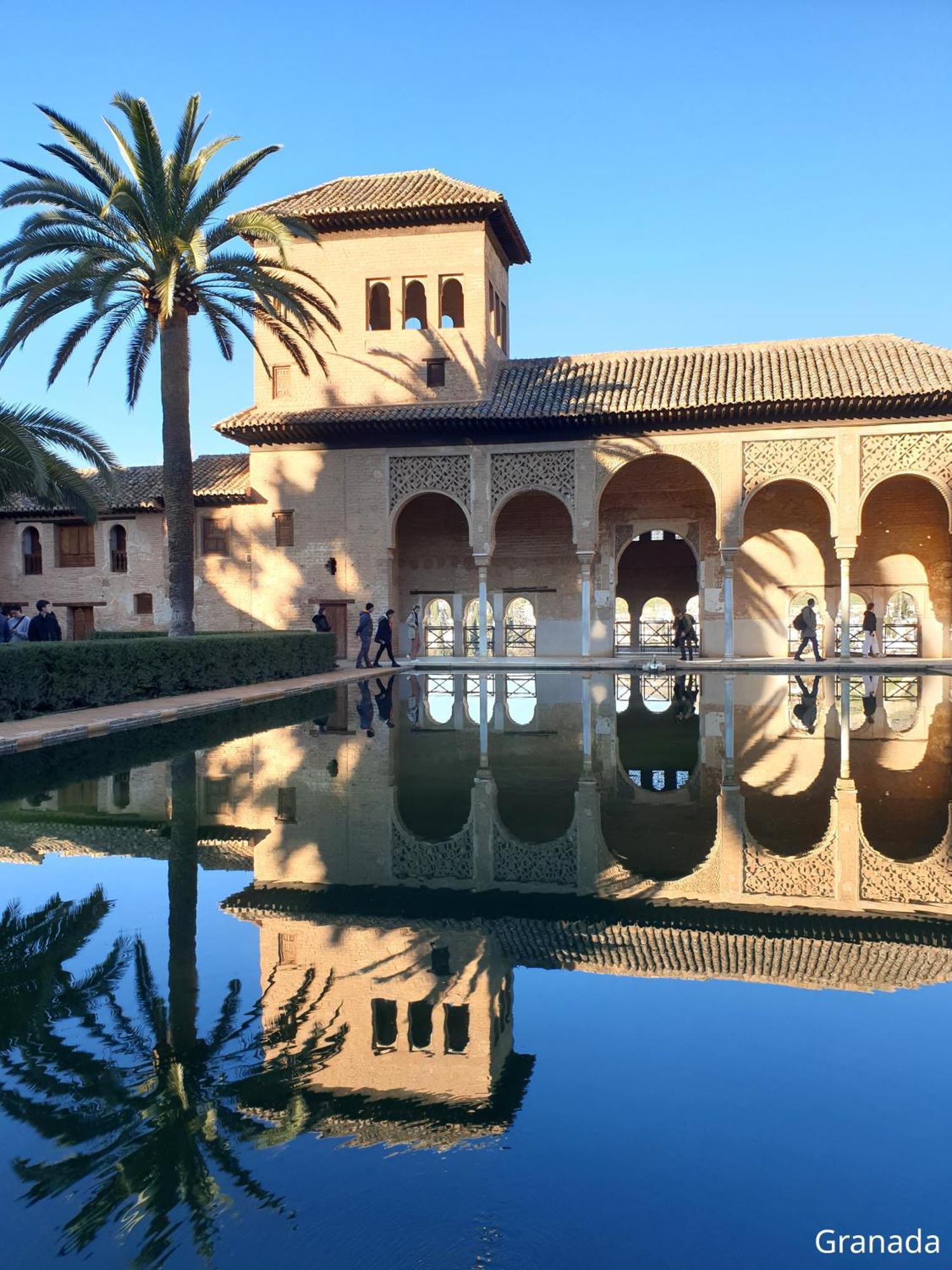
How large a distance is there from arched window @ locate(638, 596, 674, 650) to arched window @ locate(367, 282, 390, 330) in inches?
410

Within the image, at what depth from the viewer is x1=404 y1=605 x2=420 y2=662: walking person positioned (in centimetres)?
2634

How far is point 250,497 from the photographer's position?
83.4ft

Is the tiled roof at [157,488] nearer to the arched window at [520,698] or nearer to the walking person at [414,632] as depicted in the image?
the walking person at [414,632]

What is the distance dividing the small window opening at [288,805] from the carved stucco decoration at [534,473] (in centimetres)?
1773

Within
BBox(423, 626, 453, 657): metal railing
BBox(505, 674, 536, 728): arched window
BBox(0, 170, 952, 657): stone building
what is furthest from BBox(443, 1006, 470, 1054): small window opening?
BBox(423, 626, 453, 657): metal railing

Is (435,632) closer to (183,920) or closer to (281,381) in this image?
(281,381)

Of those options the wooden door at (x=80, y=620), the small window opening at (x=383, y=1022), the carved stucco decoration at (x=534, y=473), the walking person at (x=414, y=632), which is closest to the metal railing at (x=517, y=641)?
the walking person at (x=414, y=632)

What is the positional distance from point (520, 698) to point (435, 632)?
13.2 meters

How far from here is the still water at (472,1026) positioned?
6.91ft

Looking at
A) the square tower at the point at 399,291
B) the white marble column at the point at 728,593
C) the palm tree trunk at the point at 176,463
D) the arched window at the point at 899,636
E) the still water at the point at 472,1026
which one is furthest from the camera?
the arched window at the point at 899,636

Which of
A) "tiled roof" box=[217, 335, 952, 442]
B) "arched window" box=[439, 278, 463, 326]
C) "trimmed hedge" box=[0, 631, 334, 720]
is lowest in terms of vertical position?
"trimmed hedge" box=[0, 631, 334, 720]

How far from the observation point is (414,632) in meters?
26.6

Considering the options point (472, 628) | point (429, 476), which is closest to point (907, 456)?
point (429, 476)

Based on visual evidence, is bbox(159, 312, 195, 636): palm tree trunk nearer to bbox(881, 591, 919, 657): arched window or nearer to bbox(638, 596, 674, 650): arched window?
bbox(638, 596, 674, 650): arched window
